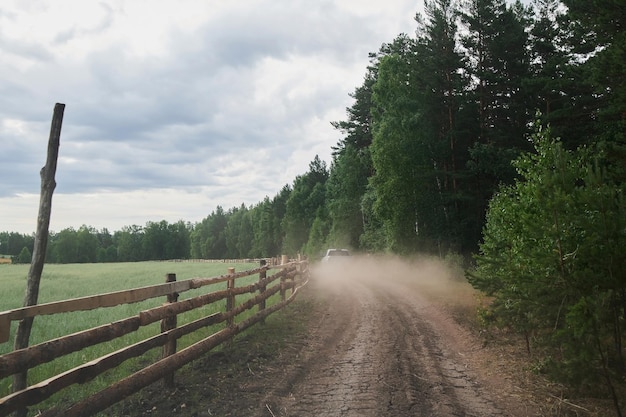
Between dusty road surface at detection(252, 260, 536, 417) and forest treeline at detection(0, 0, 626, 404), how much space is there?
107 centimetres

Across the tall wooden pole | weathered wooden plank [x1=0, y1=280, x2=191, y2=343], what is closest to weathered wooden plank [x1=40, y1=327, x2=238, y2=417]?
weathered wooden plank [x1=0, y1=280, x2=191, y2=343]

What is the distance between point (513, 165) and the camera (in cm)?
1031

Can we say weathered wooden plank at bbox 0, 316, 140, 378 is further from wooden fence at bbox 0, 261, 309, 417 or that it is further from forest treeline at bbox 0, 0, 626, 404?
forest treeline at bbox 0, 0, 626, 404

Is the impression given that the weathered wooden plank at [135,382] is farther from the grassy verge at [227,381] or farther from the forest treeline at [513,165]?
the forest treeline at [513,165]

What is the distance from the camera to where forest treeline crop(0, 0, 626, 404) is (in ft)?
18.0

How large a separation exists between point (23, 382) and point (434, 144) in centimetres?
2740

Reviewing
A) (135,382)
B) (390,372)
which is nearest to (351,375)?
(390,372)

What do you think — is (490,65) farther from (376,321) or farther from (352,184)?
(376,321)

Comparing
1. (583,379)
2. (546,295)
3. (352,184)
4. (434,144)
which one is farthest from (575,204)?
(352,184)

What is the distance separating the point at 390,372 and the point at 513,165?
588 cm

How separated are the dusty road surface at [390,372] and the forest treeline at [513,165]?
3.51 ft

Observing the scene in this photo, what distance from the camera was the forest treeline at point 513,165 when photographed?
5484 millimetres

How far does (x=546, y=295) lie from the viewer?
6.28m

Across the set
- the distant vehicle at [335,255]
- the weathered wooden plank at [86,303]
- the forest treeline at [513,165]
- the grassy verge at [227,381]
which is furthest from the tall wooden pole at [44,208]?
the distant vehicle at [335,255]
